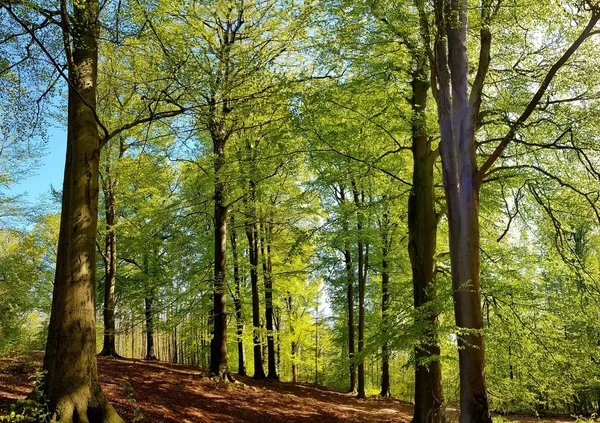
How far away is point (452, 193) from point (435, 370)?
3757 millimetres

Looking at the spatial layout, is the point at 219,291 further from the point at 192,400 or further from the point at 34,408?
the point at 34,408

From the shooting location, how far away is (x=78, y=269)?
509 cm

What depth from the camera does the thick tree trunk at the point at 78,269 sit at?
476 cm

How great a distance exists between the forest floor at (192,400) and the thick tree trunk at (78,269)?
940 millimetres

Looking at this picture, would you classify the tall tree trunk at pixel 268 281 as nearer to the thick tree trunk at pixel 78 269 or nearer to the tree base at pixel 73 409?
the thick tree trunk at pixel 78 269

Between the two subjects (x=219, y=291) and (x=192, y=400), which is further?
(x=219, y=291)

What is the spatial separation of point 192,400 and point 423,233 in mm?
5728

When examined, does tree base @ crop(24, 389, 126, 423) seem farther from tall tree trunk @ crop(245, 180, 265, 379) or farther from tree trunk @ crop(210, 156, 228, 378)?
tall tree trunk @ crop(245, 180, 265, 379)

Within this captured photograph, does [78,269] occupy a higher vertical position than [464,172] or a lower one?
lower

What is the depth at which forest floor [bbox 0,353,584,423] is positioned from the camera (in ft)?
21.7

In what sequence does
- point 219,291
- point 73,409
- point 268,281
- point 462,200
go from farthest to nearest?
point 268,281, point 219,291, point 462,200, point 73,409

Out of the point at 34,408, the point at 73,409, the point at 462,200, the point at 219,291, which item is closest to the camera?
the point at 34,408

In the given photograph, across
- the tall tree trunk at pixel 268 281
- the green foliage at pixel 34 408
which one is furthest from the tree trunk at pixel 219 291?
the green foliage at pixel 34 408

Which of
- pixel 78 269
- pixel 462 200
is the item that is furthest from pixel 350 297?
pixel 78 269
